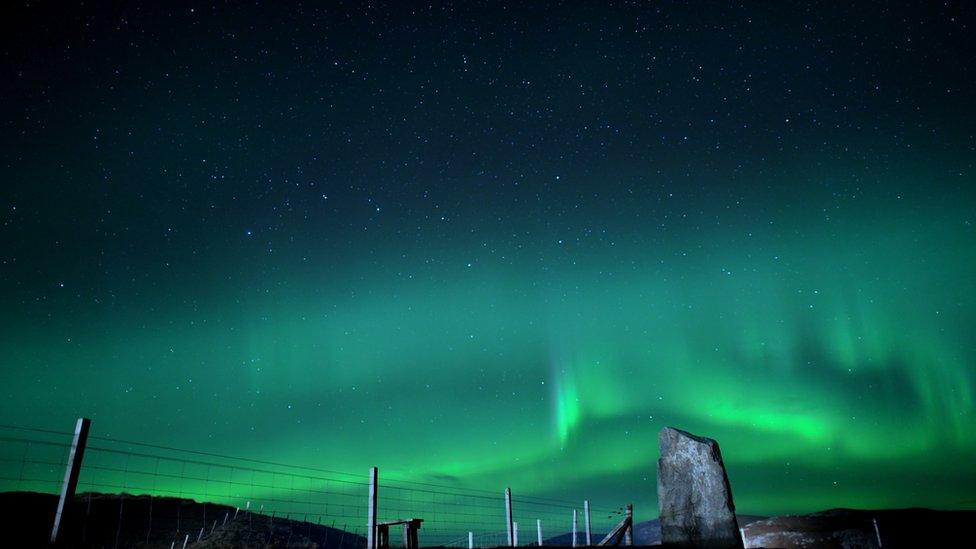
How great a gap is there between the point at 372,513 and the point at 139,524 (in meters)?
89.7

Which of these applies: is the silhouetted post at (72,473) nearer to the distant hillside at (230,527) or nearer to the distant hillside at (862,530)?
the distant hillside at (230,527)

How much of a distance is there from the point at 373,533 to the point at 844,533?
2853 cm

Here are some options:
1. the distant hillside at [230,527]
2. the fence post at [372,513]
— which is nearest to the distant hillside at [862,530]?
the distant hillside at [230,527]

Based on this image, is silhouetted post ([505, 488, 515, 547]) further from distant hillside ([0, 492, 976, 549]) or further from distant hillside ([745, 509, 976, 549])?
distant hillside ([745, 509, 976, 549])

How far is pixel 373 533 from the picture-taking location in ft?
37.0

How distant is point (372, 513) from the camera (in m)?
11.4

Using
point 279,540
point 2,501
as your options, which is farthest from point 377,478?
point 2,501

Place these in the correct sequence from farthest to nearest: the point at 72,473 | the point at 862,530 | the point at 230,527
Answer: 1. the point at 230,527
2. the point at 862,530
3. the point at 72,473

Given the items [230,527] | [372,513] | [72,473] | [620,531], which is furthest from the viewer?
[230,527]

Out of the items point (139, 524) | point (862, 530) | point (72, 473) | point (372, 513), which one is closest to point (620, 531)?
point (372, 513)

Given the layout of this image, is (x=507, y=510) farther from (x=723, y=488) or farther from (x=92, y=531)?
(x=92, y=531)

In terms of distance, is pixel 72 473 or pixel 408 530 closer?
pixel 72 473

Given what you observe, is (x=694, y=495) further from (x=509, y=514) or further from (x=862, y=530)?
(x=862, y=530)

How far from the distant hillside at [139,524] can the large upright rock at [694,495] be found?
184 ft
